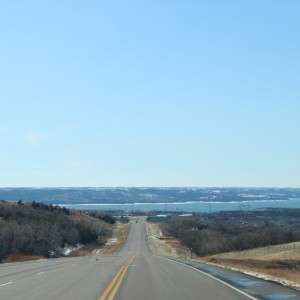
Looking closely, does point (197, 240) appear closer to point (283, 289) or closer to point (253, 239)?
point (253, 239)

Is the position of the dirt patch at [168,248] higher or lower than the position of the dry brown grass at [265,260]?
lower

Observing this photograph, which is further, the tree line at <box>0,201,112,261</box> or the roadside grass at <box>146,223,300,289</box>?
the tree line at <box>0,201,112,261</box>

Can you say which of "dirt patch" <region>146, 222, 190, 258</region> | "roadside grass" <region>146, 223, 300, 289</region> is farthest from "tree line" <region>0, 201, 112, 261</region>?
"roadside grass" <region>146, 223, 300, 289</region>

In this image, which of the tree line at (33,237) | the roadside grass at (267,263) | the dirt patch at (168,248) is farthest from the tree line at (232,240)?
the tree line at (33,237)

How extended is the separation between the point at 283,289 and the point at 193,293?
368 cm

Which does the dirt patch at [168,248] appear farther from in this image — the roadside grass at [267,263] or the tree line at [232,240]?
the roadside grass at [267,263]

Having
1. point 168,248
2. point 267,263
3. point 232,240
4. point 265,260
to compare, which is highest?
point 267,263

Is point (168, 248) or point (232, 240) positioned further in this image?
point (232, 240)

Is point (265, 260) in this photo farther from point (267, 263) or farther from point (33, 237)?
point (33, 237)

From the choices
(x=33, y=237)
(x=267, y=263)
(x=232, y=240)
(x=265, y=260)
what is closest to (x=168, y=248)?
(x=232, y=240)

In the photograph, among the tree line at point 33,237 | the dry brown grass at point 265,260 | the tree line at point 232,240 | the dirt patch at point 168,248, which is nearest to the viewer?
the dry brown grass at point 265,260

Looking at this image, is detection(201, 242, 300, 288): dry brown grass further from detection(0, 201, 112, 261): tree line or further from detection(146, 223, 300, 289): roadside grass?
detection(0, 201, 112, 261): tree line

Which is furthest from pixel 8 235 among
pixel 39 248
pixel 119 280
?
pixel 119 280

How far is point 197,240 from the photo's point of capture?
127 meters
